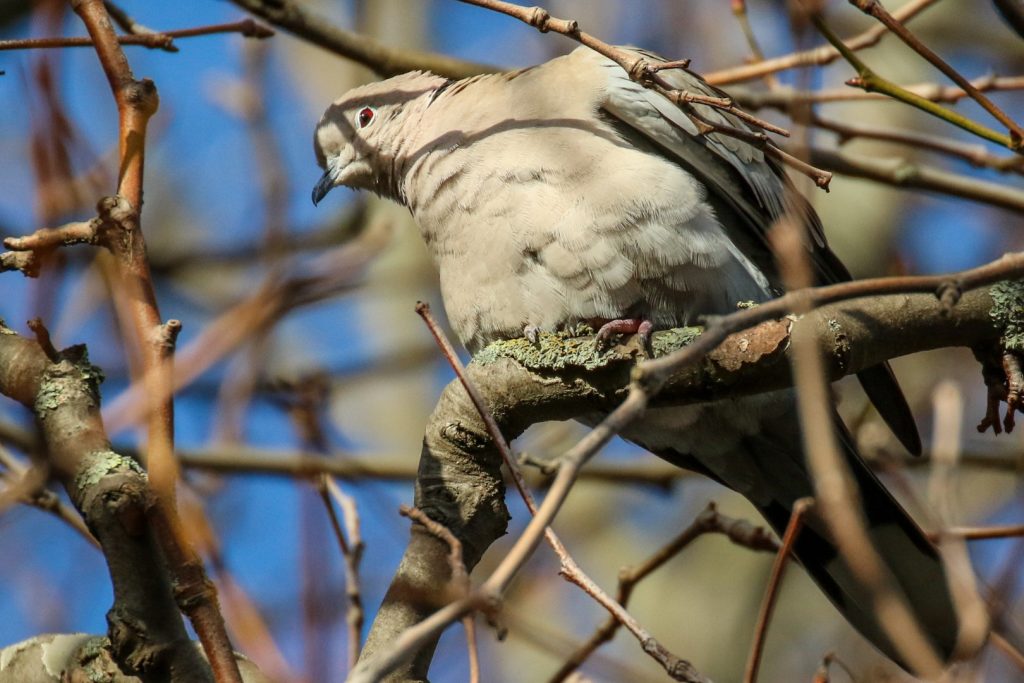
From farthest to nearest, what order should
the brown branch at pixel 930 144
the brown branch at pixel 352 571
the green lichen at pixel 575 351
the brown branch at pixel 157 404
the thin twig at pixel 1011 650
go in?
the brown branch at pixel 930 144 < the brown branch at pixel 352 571 < the green lichen at pixel 575 351 < the thin twig at pixel 1011 650 < the brown branch at pixel 157 404

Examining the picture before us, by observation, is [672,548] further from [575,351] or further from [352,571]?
[352,571]

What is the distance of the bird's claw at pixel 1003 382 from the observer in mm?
2535

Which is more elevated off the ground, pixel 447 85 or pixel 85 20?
pixel 447 85

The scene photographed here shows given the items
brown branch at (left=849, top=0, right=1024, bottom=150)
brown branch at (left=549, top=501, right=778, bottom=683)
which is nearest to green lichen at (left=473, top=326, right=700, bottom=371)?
brown branch at (left=549, top=501, right=778, bottom=683)

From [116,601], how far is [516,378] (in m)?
1.02

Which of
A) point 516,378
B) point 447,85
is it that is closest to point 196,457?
point 447,85

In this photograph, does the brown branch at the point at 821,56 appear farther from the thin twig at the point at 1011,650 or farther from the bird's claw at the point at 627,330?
the thin twig at the point at 1011,650

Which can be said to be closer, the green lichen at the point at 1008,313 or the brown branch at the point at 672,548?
the green lichen at the point at 1008,313

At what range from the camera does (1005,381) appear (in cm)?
260

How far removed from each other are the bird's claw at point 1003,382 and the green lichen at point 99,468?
1838 mm

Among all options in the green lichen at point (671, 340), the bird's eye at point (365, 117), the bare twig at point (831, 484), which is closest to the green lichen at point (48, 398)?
the green lichen at point (671, 340)

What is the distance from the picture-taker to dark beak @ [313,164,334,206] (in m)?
4.67

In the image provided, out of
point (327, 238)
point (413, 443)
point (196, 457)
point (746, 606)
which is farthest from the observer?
point (413, 443)

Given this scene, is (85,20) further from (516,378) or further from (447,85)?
(447,85)
